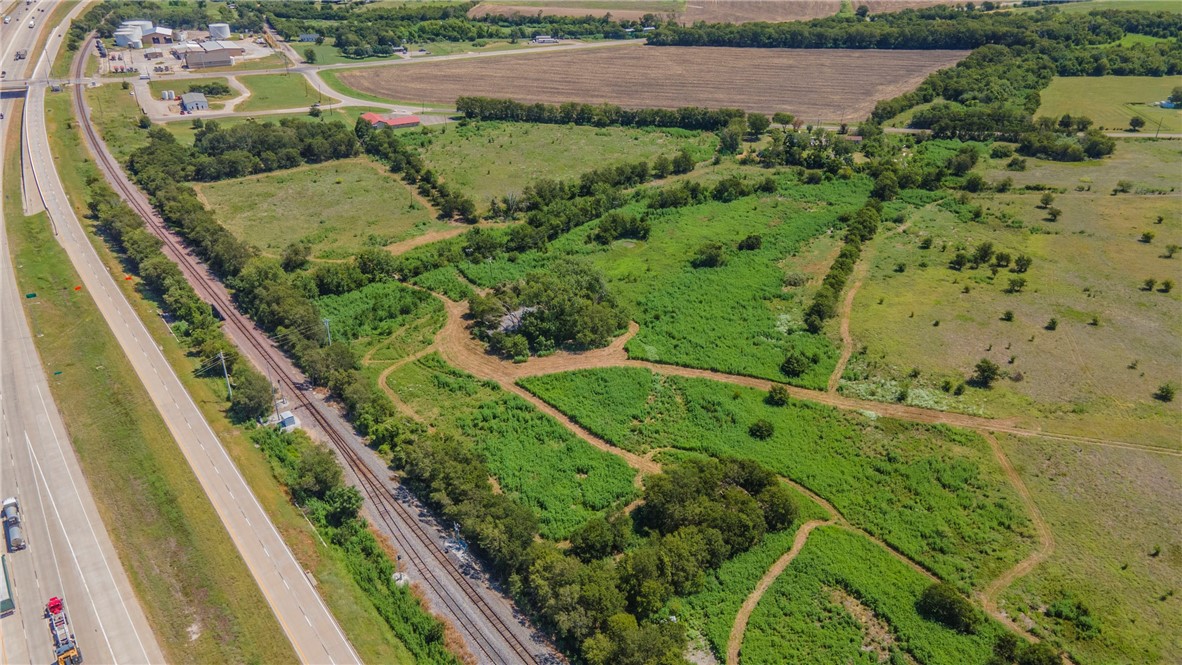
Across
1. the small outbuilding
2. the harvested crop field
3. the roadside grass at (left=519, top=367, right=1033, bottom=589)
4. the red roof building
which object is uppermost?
the harvested crop field

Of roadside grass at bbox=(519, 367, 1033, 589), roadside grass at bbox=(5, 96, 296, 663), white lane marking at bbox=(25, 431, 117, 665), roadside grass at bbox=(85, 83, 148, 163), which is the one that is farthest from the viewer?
roadside grass at bbox=(85, 83, 148, 163)

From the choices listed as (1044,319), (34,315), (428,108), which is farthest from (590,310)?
(428,108)

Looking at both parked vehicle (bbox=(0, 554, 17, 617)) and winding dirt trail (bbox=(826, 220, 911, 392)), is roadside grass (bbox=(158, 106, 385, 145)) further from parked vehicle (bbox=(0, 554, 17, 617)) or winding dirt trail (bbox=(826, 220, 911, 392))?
winding dirt trail (bbox=(826, 220, 911, 392))

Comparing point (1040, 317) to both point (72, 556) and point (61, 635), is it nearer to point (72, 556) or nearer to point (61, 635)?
point (61, 635)

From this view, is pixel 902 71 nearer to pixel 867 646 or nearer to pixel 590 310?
pixel 590 310

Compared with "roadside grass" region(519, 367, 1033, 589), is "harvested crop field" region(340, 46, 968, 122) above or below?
above

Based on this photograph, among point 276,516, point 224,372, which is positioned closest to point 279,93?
point 224,372

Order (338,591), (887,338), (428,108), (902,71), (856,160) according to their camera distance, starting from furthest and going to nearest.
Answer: (902,71)
(428,108)
(856,160)
(887,338)
(338,591)

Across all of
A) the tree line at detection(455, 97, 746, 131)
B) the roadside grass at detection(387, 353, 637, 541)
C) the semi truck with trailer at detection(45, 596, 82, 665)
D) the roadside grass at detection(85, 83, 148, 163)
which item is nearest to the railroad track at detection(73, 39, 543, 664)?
Result: the roadside grass at detection(387, 353, 637, 541)
